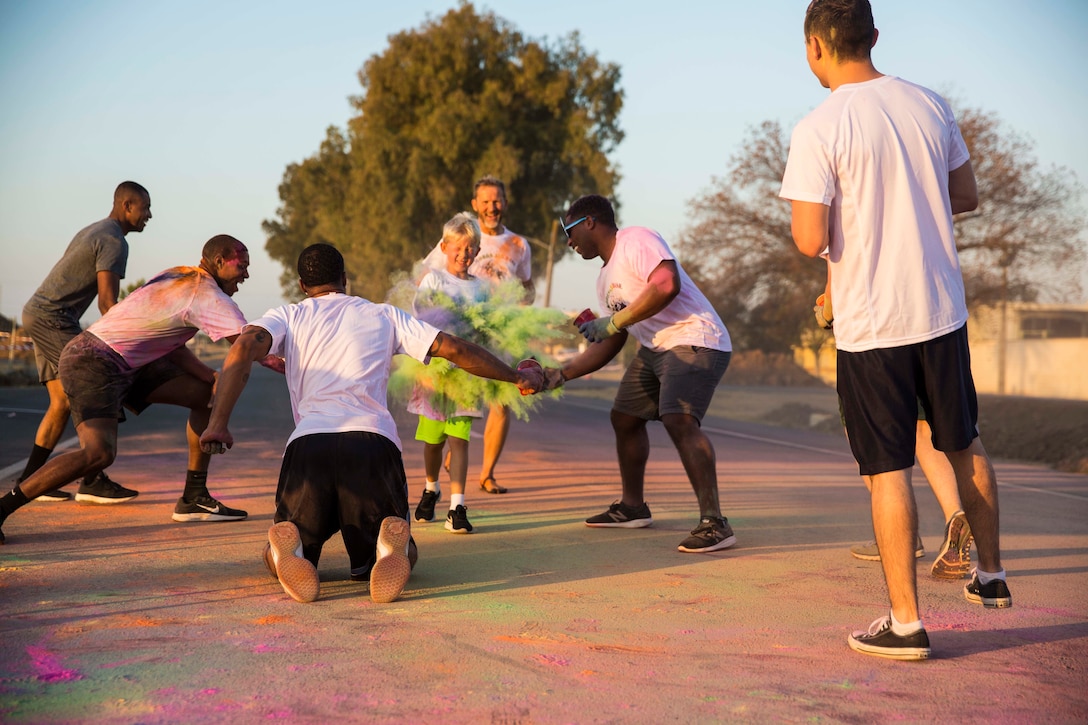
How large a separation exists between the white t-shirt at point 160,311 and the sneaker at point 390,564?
2027 mm

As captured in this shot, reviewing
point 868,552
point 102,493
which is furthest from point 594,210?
point 102,493

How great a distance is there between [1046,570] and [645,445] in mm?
2474

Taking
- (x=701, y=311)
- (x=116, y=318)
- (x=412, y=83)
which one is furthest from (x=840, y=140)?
(x=412, y=83)

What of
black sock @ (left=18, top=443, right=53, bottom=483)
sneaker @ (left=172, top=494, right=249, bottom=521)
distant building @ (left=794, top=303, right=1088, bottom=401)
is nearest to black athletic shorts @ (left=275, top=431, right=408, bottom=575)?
sneaker @ (left=172, top=494, right=249, bottom=521)

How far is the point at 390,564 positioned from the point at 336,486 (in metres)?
0.51

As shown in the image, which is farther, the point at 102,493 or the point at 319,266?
the point at 102,493

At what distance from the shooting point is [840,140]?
4.14 metres

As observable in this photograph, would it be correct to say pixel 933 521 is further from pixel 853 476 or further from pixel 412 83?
pixel 412 83

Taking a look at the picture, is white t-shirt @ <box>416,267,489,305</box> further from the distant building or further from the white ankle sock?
the distant building

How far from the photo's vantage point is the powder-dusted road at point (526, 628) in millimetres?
3443

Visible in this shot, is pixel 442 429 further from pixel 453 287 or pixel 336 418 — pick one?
pixel 336 418

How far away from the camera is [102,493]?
25.5 feet

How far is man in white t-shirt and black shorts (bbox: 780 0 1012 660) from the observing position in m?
4.12

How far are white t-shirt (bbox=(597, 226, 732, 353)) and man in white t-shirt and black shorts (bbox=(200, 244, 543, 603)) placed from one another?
1595 millimetres
